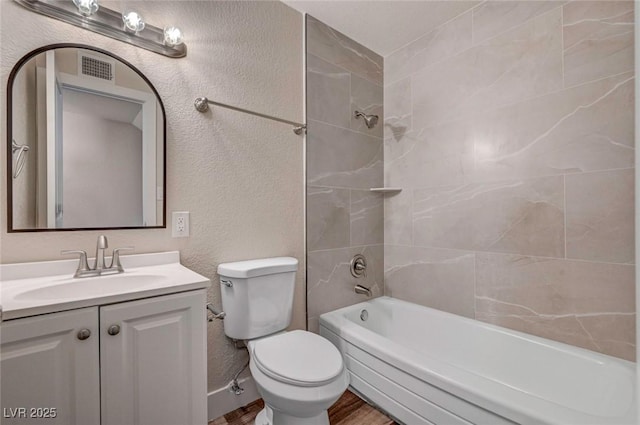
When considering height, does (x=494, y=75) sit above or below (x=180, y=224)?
above

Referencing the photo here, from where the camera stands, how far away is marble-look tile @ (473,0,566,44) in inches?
62.3

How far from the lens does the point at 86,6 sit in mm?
1141

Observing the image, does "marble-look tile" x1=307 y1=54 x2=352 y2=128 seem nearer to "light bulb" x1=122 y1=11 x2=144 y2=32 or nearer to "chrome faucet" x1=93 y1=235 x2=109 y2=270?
"light bulb" x1=122 y1=11 x2=144 y2=32

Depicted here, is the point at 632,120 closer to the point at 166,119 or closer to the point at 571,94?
the point at 571,94

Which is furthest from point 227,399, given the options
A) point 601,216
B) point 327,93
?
point 601,216

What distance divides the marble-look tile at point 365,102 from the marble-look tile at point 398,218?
55cm

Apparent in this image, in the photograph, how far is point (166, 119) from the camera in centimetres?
139

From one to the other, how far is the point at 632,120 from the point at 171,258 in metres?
2.25

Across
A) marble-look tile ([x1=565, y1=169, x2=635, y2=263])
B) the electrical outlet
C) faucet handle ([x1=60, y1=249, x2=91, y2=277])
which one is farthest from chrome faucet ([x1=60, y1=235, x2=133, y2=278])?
marble-look tile ([x1=565, y1=169, x2=635, y2=263])

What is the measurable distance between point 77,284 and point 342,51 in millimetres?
2095

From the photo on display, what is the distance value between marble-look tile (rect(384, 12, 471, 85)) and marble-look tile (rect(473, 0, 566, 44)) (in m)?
0.06

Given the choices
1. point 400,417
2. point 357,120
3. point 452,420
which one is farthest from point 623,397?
point 357,120

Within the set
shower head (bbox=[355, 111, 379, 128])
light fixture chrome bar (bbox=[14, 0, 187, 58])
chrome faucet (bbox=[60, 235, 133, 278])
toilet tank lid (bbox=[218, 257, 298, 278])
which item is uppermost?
light fixture chrome bar (bbox=[14, 0, 187, 58])

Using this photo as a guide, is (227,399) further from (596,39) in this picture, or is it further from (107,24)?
(596,39)
